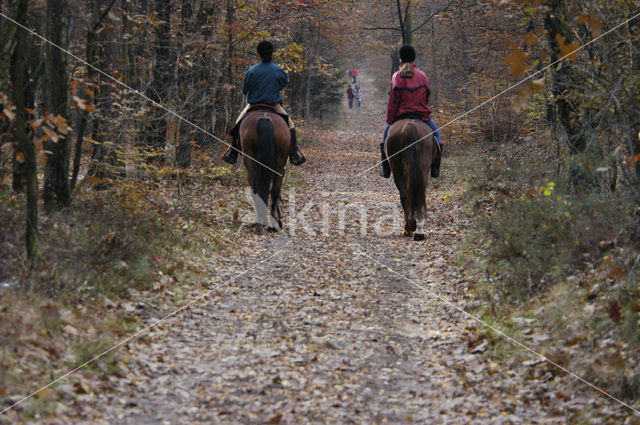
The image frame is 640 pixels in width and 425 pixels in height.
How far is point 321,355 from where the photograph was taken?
233 inches

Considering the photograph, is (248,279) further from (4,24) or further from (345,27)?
(345,27)

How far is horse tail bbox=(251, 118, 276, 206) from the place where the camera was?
10.8m

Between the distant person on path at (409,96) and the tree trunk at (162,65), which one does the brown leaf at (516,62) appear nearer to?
the distant person on path at (409,96)

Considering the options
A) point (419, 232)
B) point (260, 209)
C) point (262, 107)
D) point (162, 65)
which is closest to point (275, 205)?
point (260, 209)

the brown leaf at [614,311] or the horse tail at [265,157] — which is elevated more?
the horse tail at [265,157]

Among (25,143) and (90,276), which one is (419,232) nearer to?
(90,276)

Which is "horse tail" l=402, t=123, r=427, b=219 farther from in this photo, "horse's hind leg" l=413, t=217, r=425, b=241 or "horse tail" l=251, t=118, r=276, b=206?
"horse tail" l=251, t=118, r=276, b=206

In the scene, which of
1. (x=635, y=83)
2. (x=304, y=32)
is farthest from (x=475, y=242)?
(x=304, y=32)

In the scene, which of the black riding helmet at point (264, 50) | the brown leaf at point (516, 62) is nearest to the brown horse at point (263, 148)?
the black riding helmet at point (264, 50)

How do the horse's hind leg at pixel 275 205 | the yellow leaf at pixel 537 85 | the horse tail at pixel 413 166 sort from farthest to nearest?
1. the horse's hind leg at pixel 275 205
2. the horse tail at pixel 413 166
3. the yellow leaf at pixel 537 85

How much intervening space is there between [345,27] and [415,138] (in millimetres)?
21821

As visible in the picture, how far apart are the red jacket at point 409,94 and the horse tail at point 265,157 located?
225 cm

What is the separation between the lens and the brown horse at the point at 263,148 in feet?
35.7

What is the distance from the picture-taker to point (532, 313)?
624 cm
